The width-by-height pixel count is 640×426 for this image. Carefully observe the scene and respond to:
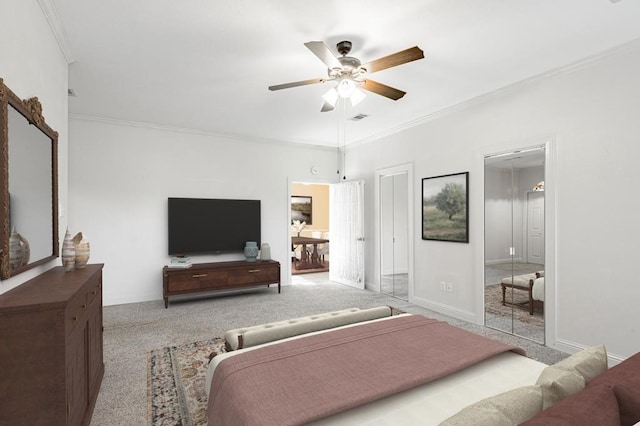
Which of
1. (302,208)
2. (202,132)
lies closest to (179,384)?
(202,132)

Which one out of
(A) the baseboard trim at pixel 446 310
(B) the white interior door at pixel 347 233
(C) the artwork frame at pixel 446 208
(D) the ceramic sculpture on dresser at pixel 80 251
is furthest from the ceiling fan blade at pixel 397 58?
(B) the white interior door at pixel 347 233

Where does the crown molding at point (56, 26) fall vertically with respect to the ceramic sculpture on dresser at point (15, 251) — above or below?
above

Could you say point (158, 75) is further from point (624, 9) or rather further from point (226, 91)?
point (624, 9)

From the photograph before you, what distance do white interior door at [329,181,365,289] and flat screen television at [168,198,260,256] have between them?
5.47ft

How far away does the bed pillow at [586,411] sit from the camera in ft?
3.11

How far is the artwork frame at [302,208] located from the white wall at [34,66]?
7777mm

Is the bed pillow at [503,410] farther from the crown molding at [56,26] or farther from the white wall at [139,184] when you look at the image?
the white wall at [139,184]

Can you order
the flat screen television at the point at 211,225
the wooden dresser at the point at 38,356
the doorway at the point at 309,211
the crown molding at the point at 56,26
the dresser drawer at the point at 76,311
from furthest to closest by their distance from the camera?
the doorway at the point at 309,211 < the flat screen television at the point at 211,225 < the crown molding at the point at 56,26 < the dresser drawer at the point at 76,311 < the wooden dresser at the point at 38,356

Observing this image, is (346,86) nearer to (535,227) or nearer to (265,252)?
(535,227)

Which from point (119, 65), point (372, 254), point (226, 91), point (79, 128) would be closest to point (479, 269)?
point (372, 254)

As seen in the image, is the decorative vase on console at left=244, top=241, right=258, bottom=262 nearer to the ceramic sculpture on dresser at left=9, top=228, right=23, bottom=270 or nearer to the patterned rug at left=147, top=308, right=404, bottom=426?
the patterned rug at left=147, top=308, right=404, bottom=426

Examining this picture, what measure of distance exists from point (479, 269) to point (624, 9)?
8.98 ft

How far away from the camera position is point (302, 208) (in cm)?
1077

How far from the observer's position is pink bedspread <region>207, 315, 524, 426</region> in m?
1.40
